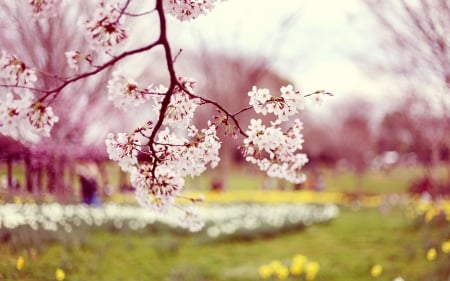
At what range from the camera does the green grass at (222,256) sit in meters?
5.71

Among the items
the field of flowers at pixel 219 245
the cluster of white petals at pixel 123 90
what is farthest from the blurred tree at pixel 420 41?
the cluster of white petals at pixel 123 90

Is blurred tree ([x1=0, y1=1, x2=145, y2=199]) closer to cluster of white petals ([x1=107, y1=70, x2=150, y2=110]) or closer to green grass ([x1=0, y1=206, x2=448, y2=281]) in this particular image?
green grass ([x1=0, y1=206, x2=448, y2=281])

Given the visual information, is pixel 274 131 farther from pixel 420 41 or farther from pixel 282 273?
pixel 420 41

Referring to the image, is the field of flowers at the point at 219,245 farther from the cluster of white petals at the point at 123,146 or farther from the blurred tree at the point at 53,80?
the cluster of white petals at the point at 123,146

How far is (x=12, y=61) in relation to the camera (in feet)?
10.4

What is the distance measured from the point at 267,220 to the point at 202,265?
4.25 metres

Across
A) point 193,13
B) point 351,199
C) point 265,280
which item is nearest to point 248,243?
point 265,280

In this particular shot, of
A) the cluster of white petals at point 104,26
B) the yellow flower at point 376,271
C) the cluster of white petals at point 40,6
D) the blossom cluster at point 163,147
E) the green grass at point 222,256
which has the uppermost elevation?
the cluster of white petals at point 40,6

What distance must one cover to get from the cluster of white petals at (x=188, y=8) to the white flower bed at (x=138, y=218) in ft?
10.6

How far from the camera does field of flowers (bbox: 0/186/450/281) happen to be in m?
5.84

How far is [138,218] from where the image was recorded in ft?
32.5

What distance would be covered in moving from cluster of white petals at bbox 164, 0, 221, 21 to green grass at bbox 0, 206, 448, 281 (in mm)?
2161

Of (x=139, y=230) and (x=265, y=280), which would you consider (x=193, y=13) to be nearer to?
(x=265, y=280)

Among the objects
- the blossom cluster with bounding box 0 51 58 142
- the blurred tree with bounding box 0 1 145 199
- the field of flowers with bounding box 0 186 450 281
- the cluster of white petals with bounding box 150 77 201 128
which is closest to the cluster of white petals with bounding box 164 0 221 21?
the cluster of white petals with bounding box 150 77 201 128
